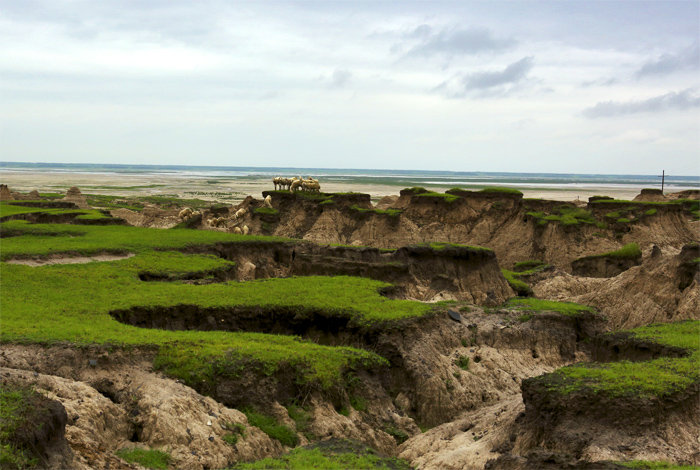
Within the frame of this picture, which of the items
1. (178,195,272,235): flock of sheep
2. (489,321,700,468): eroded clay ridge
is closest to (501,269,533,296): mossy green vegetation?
(178,195,272,235): flock of sheep

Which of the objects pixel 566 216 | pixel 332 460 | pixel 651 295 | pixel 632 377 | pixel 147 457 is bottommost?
pixel 332 460

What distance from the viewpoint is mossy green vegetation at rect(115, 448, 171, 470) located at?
1165 cm

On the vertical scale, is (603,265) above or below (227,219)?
below

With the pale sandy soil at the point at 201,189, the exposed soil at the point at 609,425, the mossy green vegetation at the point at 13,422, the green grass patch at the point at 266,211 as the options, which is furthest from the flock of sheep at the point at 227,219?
the pale sandy soil at the point at 201,189

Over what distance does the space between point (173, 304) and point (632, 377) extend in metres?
13.0

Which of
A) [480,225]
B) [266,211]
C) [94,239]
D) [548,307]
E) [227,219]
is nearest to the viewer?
[548,307]

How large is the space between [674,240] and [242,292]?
1638 inches

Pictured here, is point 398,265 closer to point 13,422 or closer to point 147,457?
point 147,457

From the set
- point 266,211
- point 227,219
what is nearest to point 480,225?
point 266,211

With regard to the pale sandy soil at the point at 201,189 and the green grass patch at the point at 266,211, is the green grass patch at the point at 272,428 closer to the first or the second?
the green grass patch at the point at 266,211

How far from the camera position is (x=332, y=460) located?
40.8 ft

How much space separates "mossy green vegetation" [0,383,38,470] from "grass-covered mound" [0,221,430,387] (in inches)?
141

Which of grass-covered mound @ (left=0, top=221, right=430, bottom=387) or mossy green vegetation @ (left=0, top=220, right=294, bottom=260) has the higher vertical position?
mossy green vegetation @ (left=0, top=220, right=294, bottom=260)

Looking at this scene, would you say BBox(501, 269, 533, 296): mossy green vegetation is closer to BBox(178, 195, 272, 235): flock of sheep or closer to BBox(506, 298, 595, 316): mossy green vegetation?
BBox(506, 298, 595, 316): mossy green vegetation
